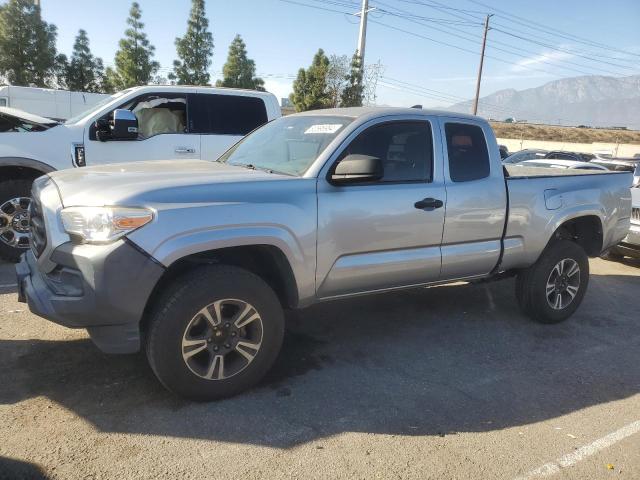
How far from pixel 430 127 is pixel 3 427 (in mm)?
3565

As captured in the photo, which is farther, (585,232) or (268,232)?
(585,232)

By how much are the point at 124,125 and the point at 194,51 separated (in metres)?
30.8

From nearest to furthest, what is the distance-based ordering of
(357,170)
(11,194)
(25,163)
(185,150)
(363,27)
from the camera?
(357,170), (11,194), (25,163), (185,150), (363,27)

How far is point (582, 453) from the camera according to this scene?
299 centimetres

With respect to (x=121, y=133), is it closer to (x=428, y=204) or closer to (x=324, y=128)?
(x=324, y=128)

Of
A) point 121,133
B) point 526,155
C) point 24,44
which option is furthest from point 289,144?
point 24,44

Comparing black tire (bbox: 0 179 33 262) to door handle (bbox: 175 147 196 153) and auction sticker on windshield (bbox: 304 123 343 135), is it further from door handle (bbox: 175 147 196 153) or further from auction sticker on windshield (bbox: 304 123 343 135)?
auction sticker on windshield (bbox: 304 123 343 135)

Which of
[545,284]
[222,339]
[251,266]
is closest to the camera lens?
[222,339]

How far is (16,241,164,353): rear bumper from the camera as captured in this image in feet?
9.09

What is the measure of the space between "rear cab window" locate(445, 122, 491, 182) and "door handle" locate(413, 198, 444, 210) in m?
0.31

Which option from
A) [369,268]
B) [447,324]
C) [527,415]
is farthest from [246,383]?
[447,324]

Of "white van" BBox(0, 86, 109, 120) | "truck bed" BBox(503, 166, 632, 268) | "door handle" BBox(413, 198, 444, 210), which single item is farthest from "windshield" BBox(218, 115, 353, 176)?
"white van" BBox(0, 86, 109, 120)

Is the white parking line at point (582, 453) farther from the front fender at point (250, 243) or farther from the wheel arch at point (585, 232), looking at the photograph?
the wheel arch at point (585, 232)

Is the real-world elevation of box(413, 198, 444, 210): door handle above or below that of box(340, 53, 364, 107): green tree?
below
